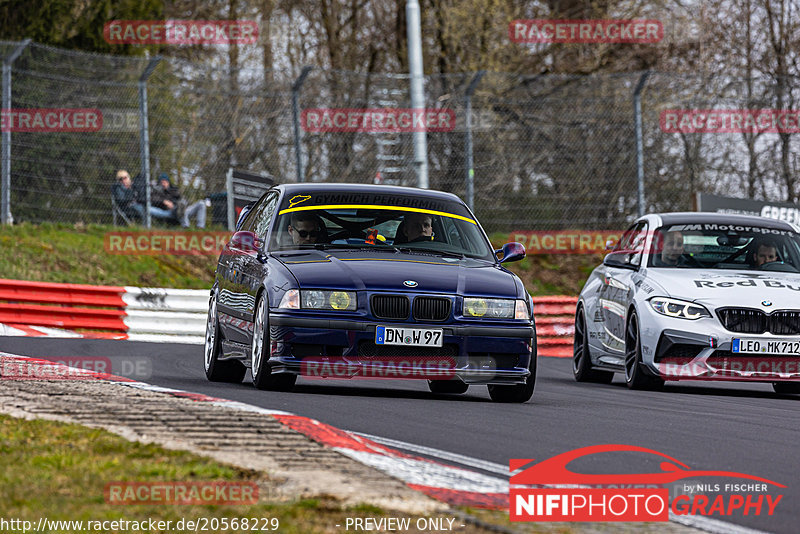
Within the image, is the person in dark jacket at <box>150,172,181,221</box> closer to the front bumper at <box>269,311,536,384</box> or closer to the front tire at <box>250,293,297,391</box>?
the front tire at <box>250,293,297,391</box>

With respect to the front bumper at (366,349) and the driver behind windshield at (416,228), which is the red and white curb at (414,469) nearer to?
the front bumper at (366,349)

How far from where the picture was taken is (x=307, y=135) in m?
22.6

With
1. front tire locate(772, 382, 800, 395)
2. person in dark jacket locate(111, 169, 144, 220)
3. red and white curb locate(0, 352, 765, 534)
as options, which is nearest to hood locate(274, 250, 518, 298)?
red and white curb locate(0, 352, 765, 534)

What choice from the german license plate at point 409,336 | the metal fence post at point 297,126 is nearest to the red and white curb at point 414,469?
the german license plate at point 409,336

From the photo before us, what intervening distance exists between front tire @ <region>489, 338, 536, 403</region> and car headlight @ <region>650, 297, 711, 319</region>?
6.87ft

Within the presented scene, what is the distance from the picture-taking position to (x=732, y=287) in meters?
11.5

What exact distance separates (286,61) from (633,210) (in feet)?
45.9

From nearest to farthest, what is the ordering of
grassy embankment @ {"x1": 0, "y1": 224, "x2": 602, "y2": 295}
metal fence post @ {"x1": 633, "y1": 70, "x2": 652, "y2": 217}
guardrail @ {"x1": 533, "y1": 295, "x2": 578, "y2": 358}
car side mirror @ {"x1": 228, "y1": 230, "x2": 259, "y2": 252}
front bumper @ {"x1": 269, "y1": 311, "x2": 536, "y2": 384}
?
1. front bumper @ {"x1": 269, "y1": 311, "x2": 536, "y2": 384}
2. car side mirror @ {"x1": 228, "y1": 230, "x2": 259, "y2": 252}
3. grassy embankment @ {"x1": 0, "y1": 224, "x2": 602, "y2": 295}
4. guardrail @ {"x1": 533, "y1": 295, "x2": 578, "y2": 358}
5. metal fence post @ {"x1": 633, "y1": 70, "x2": 652, "y2": 217}

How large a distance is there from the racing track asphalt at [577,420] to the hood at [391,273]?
0.74m

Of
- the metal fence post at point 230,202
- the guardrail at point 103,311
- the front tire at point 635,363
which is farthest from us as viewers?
the metal fence post at point 230,202

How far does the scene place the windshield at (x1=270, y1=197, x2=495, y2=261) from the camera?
10.2 meters

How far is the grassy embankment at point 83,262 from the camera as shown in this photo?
1989 centimetres

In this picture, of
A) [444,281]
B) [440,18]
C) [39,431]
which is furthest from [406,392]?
[440,18]

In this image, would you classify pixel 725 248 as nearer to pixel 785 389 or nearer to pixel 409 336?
pixel 785 389
